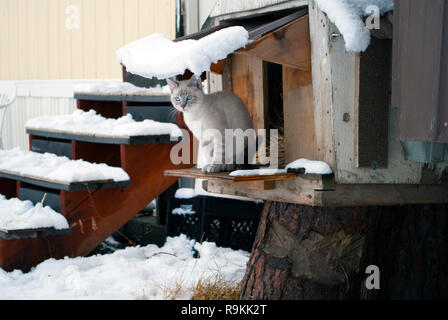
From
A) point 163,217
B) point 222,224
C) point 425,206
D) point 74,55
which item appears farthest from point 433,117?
point 74,55

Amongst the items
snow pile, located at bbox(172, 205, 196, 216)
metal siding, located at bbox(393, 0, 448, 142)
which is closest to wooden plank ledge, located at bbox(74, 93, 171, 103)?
snow pile, located at bbox(172, 205, 196, 216)

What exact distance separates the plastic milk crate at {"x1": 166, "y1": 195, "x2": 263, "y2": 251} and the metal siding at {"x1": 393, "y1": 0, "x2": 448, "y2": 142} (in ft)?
5.59

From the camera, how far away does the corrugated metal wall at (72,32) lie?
488 cm

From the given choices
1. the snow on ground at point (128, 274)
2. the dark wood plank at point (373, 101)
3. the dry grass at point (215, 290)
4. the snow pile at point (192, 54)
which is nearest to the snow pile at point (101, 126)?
the snow on ground at point (128, 274)

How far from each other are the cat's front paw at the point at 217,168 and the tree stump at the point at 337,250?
32cm

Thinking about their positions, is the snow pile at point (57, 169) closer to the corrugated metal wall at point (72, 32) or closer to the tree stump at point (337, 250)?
the tree stump at point (337, 250)

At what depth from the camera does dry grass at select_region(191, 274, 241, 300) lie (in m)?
2.82

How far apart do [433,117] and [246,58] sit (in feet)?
3.96

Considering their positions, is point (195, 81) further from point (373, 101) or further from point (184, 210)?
point (184, 210)

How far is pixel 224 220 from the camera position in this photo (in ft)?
12.1

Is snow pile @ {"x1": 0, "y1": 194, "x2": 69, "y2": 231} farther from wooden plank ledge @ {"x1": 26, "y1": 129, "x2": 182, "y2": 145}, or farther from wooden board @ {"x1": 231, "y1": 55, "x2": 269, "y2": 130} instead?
wooden board @ {"x1": 231, "y1": 55, "x2": 269, "y2": 130}

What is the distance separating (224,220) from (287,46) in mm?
1681

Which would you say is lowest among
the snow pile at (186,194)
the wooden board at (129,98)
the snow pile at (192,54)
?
the snow pile at (186,194)
